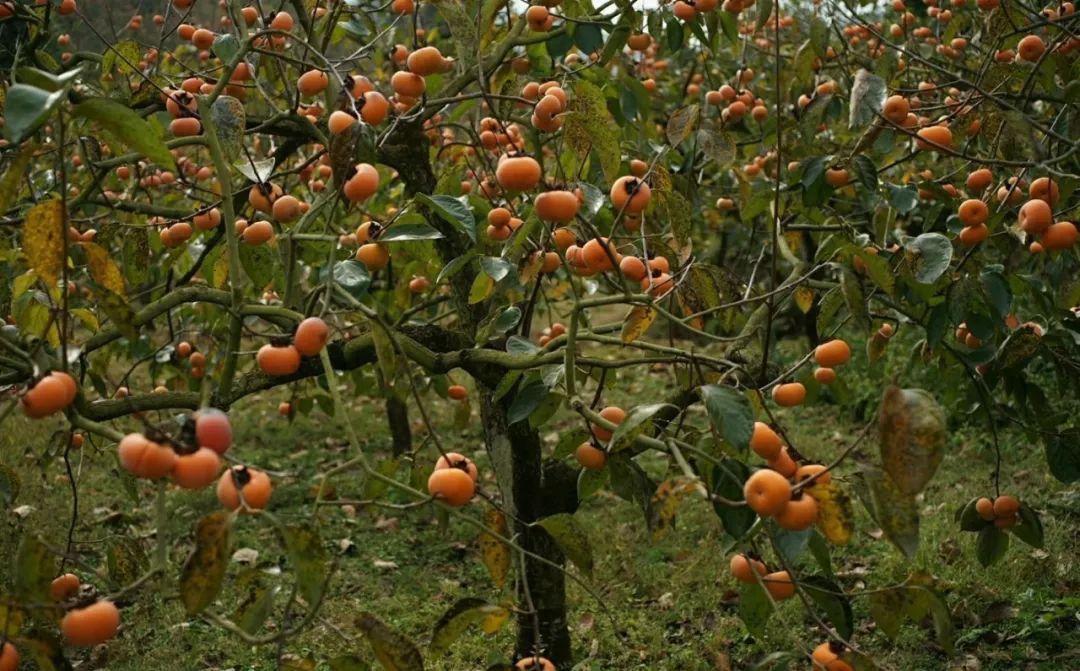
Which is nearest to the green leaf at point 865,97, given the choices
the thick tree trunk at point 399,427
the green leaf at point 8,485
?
the green leaf at point 8,485

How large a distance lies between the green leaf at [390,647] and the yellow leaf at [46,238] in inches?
24.8

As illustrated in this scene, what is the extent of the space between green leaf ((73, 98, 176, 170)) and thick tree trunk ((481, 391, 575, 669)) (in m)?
1.43

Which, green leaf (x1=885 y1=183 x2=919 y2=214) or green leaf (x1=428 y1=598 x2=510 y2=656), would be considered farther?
green leaf (x1=885 y1=183 x2=919 y2=214)

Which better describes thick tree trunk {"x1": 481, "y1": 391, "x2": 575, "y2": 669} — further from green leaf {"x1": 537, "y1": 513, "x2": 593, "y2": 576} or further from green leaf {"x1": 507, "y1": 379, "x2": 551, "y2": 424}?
green leaf {"x1": 537, "y1": 513, "x2": 593, "y2": 576}

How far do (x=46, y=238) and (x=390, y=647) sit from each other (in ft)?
2.31

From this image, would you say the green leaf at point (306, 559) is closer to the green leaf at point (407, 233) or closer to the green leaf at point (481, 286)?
the green leaf at point (407, 233)

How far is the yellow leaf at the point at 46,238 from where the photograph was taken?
4.13 ft

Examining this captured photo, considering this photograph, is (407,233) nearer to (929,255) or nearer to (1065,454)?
(929,255)

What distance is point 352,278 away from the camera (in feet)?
5.22

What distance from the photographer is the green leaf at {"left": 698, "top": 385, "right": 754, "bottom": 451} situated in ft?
4.24

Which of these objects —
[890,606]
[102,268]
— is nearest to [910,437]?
[890,606]

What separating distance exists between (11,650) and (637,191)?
1105 mm

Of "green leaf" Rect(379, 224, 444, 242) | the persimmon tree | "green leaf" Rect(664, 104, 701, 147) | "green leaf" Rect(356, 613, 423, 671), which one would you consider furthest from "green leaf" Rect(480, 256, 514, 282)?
"green leaf" Rect(356, 613, 423, 671)

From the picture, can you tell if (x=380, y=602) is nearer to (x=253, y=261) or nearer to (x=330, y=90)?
(x=253, y=261)
